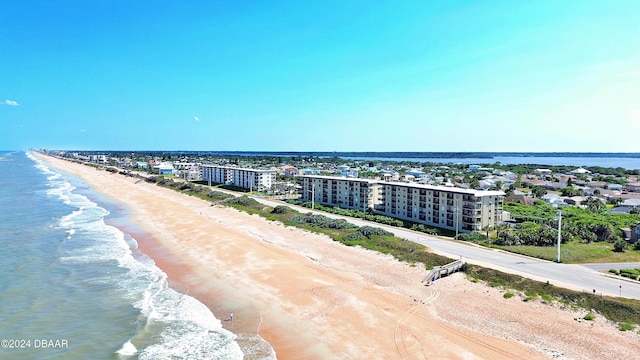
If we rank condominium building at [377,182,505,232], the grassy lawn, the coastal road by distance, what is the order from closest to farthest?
the coastal road, the grassy lawn, condominium building at [377,182,505,232]

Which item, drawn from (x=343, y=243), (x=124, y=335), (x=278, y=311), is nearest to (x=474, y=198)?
(x=343, y=243)

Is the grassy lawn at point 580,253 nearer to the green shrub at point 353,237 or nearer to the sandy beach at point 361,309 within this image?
the sandy beach at point 361,309

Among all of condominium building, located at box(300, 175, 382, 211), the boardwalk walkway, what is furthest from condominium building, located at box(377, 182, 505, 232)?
the boardwalk walkway

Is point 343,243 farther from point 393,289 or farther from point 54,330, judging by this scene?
point 54,330

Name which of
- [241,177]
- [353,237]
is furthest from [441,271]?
[241,177]

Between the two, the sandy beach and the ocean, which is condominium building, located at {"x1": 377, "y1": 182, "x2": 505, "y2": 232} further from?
the ocean

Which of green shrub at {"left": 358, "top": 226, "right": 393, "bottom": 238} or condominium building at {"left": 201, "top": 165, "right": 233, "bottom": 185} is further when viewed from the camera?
condominium building at {"left": 201, "top": 165, "right": 233, "bottom": 185}
